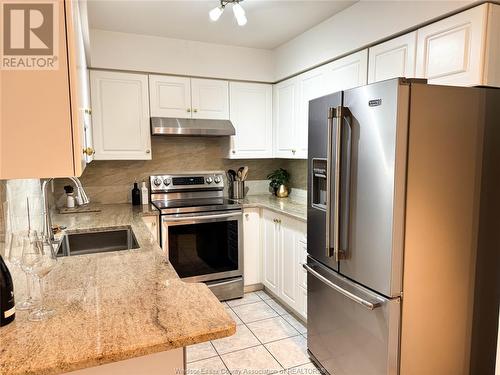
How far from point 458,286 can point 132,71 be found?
2.85 m

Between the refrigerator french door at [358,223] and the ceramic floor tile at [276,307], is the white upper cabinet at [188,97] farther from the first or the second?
the ceramic floor tile at [276,307]

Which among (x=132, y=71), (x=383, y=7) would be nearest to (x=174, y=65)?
(x=132, y=71)

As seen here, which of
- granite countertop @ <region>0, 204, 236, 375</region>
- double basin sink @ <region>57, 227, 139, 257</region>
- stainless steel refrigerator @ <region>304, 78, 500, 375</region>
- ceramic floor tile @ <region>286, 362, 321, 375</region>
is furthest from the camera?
double basin sink @ <region>57, 227, 139, 257</region>

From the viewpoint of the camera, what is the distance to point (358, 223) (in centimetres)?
170

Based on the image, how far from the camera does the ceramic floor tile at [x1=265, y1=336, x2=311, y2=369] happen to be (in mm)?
2254

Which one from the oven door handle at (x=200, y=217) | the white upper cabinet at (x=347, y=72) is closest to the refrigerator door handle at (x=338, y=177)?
the white upper cabinet at (x=347, y=72)

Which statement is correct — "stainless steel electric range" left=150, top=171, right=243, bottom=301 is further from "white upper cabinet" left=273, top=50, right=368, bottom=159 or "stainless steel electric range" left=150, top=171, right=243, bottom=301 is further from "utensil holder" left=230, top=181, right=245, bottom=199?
"white upper cabinet" left=273, top=50, right=368, bottom=159

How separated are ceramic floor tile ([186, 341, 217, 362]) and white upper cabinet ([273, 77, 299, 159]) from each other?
1.76 meters

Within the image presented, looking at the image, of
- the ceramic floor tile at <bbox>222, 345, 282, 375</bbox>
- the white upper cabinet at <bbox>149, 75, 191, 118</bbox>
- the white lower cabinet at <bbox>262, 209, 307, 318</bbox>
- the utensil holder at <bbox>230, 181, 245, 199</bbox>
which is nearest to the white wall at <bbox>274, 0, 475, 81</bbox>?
the white upper cabinet at <bbox>149, 75, 191, 118</bbox>

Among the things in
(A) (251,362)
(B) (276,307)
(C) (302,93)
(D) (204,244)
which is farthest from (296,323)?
(C) (302,93)

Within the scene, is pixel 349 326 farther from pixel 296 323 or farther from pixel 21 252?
pixel 21 252

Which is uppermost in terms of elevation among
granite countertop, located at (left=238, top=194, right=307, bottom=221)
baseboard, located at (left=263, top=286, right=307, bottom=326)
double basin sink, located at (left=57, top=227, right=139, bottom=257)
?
granite countertop, located at (left=238, top=194, right=307, bottom=221)

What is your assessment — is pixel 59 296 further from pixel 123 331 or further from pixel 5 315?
pixel 123 331

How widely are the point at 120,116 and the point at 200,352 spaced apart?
2035mm
